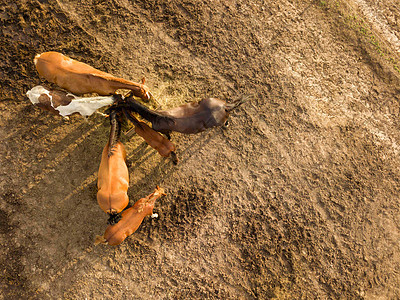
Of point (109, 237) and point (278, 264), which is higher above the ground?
point (278, 264)

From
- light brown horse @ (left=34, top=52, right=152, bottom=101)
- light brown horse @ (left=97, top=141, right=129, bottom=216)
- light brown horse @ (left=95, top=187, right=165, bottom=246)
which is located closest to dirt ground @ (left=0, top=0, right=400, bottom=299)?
light brown horse @ (left=95, top=187, right=165, bottom=246)

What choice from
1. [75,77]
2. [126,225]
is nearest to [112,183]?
[126,225]

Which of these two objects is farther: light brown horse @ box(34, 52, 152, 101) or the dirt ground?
the dirt ground

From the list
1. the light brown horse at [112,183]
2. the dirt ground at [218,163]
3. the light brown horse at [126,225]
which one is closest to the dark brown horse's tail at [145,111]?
the light brown horse at [112,183]

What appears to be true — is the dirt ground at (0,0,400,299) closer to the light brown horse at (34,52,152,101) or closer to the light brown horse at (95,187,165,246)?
the light brown horse at (95,187,165,246)

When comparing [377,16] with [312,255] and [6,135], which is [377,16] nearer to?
[312,255]

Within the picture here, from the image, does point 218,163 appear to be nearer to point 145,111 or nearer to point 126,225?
point 145,111

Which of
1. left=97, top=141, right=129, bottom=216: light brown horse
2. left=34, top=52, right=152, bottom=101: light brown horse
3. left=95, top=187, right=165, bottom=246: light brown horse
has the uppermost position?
left=34, top=52, right=152, bottom=101: light brown horse

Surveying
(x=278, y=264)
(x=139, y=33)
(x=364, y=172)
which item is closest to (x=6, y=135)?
(x=139, y=33)
